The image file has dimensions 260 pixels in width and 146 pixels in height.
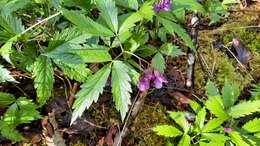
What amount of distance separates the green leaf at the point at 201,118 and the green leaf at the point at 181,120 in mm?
52

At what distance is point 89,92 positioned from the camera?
1644 millimetres

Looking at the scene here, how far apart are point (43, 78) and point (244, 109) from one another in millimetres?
978

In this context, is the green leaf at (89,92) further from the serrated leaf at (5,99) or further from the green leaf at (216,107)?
the green leaf at (216,107)

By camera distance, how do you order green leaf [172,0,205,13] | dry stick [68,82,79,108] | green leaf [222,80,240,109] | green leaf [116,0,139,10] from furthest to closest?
dry stick [68,82,79,108]
green leaf [222,80,240,109]
green leaf [172,0,205,13]
green leaf [116,0,139,10]

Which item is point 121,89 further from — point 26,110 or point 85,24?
point 26,110

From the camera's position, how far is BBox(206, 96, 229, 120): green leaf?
193 centimetres

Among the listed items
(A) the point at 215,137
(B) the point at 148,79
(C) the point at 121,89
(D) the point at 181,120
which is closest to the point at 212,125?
(A) the point at 215,137

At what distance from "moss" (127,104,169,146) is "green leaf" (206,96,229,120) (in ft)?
1.08

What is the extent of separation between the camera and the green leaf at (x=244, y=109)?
77.0 inches

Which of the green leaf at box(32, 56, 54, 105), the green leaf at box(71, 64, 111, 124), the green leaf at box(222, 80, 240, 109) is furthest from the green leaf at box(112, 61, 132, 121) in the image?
the green leaf at box(222, 80, 240, 109)

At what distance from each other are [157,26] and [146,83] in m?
0.40

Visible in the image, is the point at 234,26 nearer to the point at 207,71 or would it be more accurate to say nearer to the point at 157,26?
the point at 207,71

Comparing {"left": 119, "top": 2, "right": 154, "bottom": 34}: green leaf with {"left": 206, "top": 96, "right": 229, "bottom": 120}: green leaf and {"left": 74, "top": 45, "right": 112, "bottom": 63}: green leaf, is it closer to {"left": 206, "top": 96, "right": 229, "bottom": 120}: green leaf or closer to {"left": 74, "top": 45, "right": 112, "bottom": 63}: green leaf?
{"left": 74, "top": 45, "right": 112, "bottom": 63}: green leaf

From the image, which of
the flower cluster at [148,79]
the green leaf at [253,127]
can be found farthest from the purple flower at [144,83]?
the green leaf at [253,127]
